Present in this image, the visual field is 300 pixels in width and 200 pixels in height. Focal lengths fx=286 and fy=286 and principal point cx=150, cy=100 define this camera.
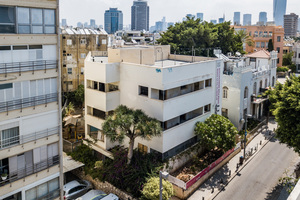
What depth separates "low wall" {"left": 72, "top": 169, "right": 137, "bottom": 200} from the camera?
2553 cm

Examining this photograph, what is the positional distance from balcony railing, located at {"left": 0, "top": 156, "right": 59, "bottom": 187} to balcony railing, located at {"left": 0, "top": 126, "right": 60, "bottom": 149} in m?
1.66

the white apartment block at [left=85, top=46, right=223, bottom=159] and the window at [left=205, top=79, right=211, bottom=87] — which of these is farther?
the window at [left=205, top=79, right=211, bottom=87]

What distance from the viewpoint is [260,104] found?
48.3 m

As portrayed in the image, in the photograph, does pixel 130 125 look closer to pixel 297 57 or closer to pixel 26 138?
pixel 26 138

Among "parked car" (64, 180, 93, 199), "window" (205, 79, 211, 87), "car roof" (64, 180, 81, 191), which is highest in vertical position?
"window" (205, 79, 211, 87)

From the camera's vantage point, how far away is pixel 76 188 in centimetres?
2714

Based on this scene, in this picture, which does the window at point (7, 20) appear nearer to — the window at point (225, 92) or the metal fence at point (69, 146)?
the metal fence at point (69, 146)

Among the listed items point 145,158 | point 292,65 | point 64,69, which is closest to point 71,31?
point 64,69

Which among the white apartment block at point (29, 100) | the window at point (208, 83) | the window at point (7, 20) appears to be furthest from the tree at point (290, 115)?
the window at point (7, 20)

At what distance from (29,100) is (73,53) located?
33869 millimetres

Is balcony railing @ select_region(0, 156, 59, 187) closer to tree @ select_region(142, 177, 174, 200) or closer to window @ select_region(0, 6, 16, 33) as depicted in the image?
tree @ select_region(142, 177, 174, 200)

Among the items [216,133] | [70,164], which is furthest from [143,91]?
[70,164]

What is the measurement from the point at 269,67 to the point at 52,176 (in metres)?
44.7

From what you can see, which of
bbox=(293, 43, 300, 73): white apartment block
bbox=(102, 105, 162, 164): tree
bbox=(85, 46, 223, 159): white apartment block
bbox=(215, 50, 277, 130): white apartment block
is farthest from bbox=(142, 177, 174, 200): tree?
bbox=(293, 43, 300, 73): white apartment block
